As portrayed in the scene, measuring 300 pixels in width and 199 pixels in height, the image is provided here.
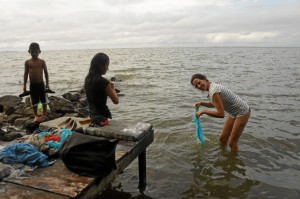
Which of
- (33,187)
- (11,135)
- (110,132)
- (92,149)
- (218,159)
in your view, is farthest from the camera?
(11,135)

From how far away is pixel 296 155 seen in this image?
7504mm

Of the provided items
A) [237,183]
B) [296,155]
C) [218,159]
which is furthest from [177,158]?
[296,155]

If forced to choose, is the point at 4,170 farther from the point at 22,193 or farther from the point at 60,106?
the point at 60,106

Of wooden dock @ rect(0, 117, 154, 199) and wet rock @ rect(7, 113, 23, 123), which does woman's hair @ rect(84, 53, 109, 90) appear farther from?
wet rock @ rect(7, 113, 23, 123)

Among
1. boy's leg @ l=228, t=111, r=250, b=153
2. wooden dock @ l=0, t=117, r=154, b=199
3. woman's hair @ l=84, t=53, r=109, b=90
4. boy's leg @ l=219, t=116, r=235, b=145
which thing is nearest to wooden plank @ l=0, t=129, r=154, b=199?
wooden dock @ l=0, t=117, r=154, b=199

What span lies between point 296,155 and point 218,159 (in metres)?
2.09

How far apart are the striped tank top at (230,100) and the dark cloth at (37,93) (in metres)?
5.81

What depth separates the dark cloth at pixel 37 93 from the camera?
371 inches

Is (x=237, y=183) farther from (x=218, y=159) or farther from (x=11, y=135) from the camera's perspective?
(x=11, y=135)

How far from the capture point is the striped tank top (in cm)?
610

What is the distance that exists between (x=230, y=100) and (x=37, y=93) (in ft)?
20.4

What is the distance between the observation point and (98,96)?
5652mm

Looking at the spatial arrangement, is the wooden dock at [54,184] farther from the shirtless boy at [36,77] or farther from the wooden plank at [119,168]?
the shirtless boy at [36,77]

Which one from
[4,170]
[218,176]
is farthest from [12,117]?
[218,176]
